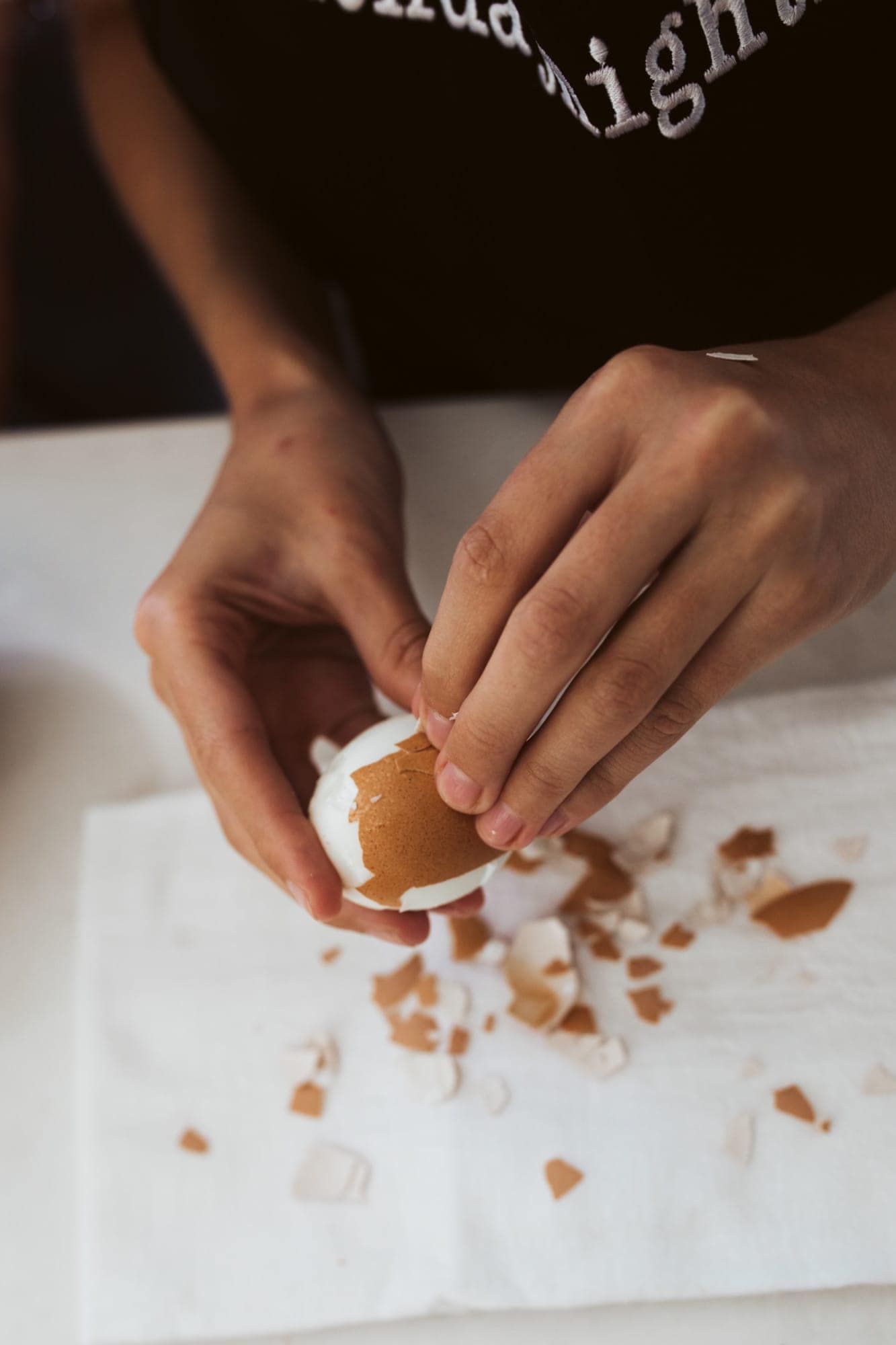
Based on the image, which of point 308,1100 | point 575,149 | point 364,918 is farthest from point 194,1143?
point 575,149

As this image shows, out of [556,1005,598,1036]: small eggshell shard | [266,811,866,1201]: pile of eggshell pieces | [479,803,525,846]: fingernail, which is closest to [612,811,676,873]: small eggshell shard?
[266,811,866,1201]: pile of eggshell pieces

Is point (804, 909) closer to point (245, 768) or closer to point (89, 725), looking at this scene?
point (245, 768)

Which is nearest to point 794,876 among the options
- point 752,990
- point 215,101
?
point 752,990

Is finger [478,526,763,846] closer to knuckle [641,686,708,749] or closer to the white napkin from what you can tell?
knuckle [641,686,708,749]

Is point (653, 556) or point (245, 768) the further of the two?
point (245, 768)

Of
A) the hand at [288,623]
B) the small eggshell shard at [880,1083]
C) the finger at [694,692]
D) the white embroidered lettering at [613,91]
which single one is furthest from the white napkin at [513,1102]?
the white embroidered lettering at [613,91]

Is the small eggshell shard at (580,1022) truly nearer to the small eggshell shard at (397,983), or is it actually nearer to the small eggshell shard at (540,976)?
the small eggshell shard at (540,976)

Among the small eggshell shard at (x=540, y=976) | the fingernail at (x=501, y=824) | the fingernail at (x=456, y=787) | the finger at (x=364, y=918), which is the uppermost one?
the fingernail at (x=456, y=787)
